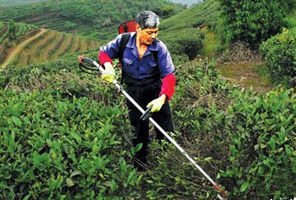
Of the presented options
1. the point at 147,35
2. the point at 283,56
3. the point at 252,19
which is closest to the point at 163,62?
the point at 147,35

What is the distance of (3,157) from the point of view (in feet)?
9.71

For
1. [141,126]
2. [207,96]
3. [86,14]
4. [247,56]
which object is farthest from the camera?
[86,14]

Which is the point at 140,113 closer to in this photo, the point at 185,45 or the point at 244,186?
the point at 244,186

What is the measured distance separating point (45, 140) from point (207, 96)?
2345mm

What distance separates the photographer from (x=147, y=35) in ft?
11.6

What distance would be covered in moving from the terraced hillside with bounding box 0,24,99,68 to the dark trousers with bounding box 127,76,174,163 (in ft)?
175

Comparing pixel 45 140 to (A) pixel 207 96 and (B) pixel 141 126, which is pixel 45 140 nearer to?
(B) pixel 141 126

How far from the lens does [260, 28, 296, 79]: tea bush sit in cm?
771

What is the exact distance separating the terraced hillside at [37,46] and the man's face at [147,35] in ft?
176

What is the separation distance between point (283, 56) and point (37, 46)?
204ft

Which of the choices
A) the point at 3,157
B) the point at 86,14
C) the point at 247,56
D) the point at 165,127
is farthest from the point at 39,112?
the point at 86,14

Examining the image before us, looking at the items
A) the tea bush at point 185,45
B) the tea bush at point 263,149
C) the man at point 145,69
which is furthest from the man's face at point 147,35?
the tea bush at point 185,45

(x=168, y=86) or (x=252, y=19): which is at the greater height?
(x=168, y=86)

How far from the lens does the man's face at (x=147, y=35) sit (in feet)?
11.5
